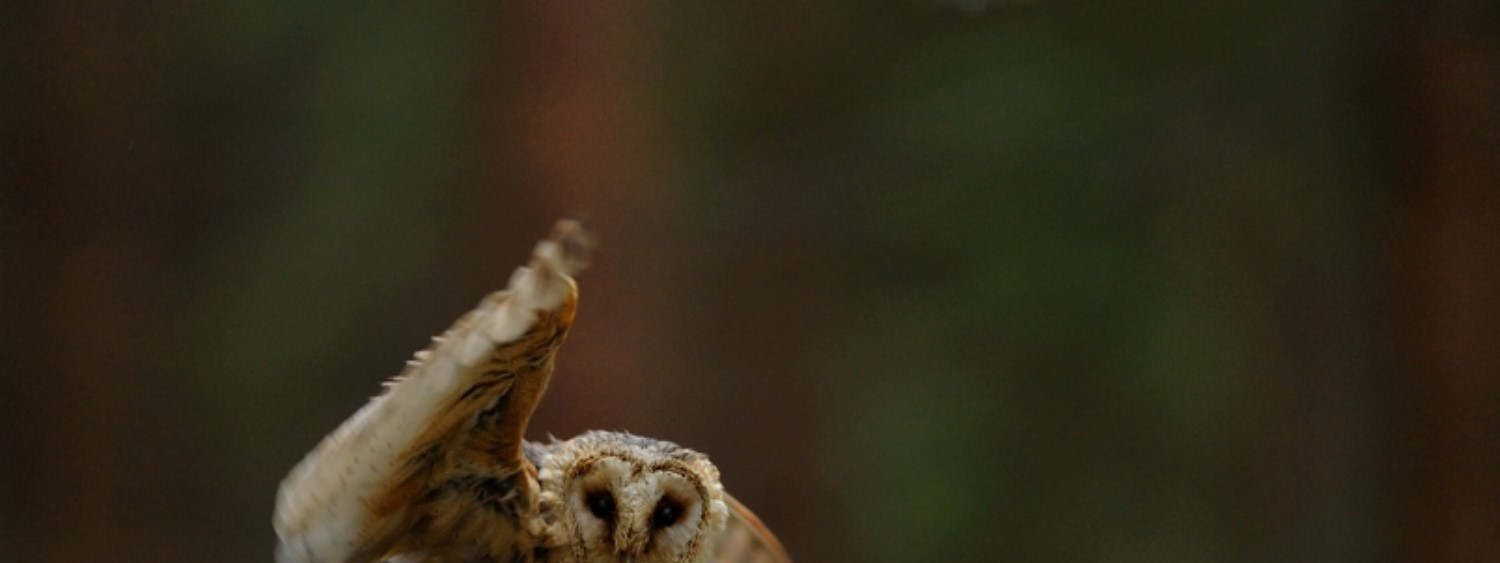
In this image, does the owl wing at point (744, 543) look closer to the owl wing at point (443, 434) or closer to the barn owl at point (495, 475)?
the barn owl at point (495, 475)

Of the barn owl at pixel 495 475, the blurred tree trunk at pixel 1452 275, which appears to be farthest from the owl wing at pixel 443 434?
the blurred tree trunk at pixel 1452 275

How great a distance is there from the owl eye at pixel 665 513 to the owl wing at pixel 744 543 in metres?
0.54

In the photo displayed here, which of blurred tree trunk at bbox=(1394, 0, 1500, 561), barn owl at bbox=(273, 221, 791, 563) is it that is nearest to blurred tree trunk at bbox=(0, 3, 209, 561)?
barn owl at bbox=(273, 221, 791, 563)

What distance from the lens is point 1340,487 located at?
16.0ft

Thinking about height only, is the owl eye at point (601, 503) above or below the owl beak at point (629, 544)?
above

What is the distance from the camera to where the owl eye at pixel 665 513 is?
1910mm

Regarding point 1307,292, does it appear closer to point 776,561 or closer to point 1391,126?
point 1391,126

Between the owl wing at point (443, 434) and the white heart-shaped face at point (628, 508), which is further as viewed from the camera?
the white heart-shaped face at point (628, 508)

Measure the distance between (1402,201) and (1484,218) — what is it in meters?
0.25

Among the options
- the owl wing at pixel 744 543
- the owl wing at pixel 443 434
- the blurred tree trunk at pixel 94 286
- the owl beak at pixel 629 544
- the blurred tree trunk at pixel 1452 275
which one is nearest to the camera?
the owl wing at pixel 443 434

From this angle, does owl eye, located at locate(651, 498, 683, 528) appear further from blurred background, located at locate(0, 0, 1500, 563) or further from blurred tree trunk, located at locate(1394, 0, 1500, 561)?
blurred tree trunk, located at locate(1394, 0, 1500, 561)

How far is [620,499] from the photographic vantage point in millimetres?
1879

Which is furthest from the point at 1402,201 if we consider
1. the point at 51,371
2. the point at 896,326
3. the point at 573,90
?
the point at 51,371

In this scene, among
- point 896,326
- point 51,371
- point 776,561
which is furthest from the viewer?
point 896,326
